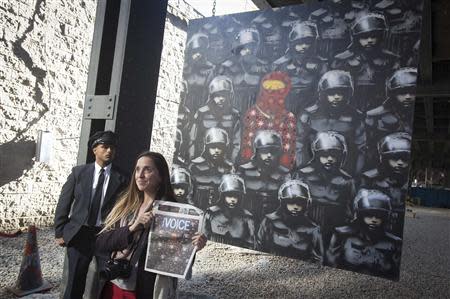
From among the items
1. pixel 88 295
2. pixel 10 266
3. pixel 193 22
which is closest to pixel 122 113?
pixel 88 295

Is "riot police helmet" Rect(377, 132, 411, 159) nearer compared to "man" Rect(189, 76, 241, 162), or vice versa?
"riot police helmet" Rect(377, 132, 411, 159)

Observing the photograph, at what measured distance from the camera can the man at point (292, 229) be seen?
3828 mm

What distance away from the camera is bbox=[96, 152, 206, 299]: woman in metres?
1.22

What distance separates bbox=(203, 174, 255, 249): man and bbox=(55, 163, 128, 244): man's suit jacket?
2.55 m

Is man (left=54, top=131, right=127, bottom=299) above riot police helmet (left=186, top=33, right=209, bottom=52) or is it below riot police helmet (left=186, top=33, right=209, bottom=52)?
below

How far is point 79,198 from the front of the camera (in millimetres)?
1804

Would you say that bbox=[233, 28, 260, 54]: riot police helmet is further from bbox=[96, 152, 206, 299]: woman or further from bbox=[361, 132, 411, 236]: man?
bbox=[96, 152, 206, 299]: woman

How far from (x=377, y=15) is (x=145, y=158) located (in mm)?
3271

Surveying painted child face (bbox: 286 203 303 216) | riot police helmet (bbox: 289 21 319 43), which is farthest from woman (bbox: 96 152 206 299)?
riot police helmet (bbox: 289 21 319 43)

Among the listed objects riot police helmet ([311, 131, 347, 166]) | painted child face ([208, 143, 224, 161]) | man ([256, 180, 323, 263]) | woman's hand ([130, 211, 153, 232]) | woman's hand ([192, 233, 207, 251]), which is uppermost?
riot police helmet ([311, 131, 347, 166])

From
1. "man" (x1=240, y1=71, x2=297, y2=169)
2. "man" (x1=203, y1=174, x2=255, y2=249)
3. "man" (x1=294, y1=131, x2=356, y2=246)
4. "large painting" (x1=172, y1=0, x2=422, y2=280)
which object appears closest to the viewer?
"large painting" (x1=172, y1=0, x2=422, y2=280)

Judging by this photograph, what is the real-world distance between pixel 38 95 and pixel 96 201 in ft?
12.5

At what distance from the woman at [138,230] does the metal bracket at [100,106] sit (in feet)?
2.09

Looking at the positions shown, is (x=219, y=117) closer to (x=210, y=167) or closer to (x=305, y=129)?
(x=210, y=167)
